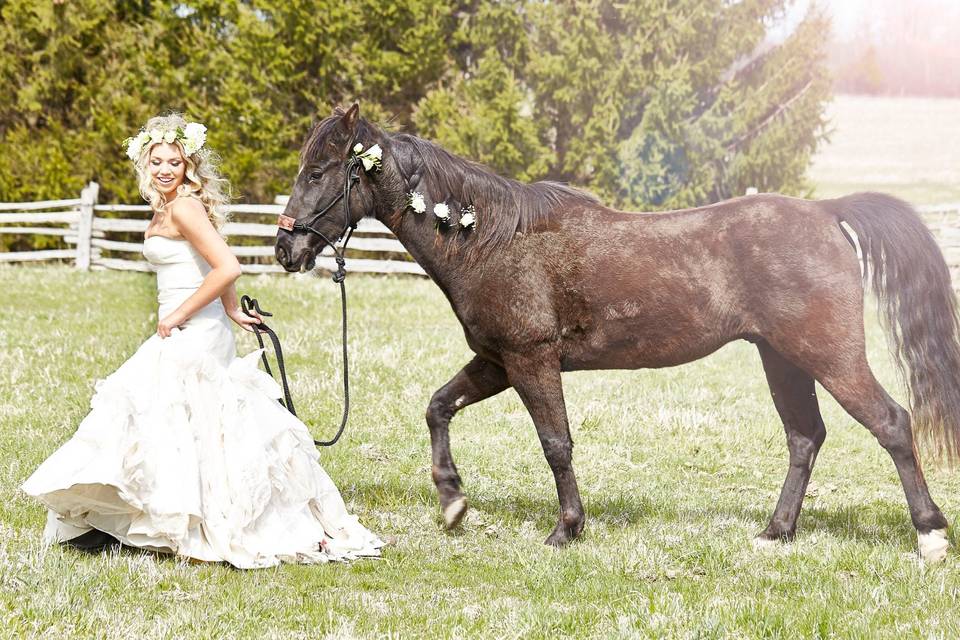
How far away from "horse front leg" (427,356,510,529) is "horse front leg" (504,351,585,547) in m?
0.33

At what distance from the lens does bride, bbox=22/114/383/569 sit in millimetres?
4719

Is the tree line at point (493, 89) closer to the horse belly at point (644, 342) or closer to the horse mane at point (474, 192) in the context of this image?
the horse mane at point (474, 192)

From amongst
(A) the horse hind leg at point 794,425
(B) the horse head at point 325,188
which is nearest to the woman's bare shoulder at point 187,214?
(B) the horse head at point 325,188

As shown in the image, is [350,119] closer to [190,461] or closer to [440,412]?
[440,412]

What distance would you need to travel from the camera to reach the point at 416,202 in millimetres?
5289

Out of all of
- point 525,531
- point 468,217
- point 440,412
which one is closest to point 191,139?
point 468,217

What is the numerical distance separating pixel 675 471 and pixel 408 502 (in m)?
2.18

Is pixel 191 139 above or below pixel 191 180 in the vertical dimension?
above

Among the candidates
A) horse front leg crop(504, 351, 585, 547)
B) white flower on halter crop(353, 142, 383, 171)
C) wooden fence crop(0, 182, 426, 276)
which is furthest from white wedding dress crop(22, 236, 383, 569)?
wooden fence crop(0, 182, 426, 276)

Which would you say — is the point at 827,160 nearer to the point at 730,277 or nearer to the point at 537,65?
the point at 537,65

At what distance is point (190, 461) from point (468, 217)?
1905mm

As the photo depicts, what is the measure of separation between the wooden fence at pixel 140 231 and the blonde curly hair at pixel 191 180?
13.9 meters

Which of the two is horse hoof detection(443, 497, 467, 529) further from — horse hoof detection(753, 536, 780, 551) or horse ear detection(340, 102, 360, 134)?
horse ear detection(340, 102, 360, 134)

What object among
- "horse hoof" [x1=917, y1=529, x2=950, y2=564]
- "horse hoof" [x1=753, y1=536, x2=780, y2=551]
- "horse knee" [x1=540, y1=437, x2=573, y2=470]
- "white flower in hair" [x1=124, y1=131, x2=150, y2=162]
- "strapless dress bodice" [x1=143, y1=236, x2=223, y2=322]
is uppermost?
"white flower in hair" [x1=124, y1=131, x2=150, y2=162]
